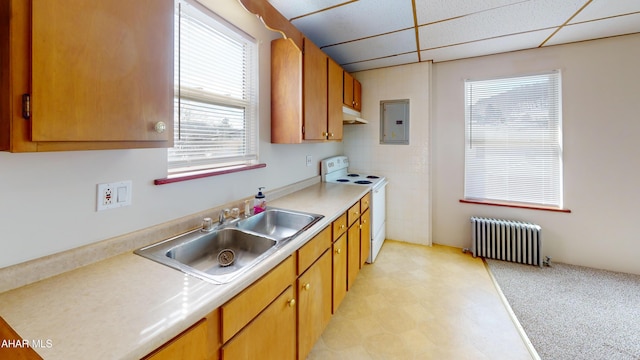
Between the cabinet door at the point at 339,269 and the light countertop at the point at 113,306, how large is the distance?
791mm

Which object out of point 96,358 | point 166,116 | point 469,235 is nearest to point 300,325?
point 96,358

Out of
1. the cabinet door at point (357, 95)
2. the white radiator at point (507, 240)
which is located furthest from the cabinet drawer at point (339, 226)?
the white radiator at point (507, 240)

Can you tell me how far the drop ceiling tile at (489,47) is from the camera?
2.53 m

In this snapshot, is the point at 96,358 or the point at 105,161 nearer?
the point at 96,358

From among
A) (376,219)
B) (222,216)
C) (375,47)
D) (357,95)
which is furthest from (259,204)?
(357,95)

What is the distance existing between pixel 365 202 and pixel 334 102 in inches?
41.4

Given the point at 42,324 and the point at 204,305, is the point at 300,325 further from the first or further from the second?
the point at 42,324

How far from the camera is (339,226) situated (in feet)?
6.15

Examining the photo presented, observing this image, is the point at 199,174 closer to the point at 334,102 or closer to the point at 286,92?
the point at 286,92

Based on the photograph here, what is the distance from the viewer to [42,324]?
68 cm

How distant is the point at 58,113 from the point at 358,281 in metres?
2.45

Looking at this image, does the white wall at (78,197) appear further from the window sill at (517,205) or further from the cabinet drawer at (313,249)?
the window sill at (517,205)

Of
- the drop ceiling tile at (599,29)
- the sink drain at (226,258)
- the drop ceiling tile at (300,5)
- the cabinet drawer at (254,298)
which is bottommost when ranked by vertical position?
the cabinet drawer at (254,298)

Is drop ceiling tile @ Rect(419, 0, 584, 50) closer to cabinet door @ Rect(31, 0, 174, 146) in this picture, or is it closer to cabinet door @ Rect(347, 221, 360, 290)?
cabinet door @ Rect(347, 221, 360, 290)
